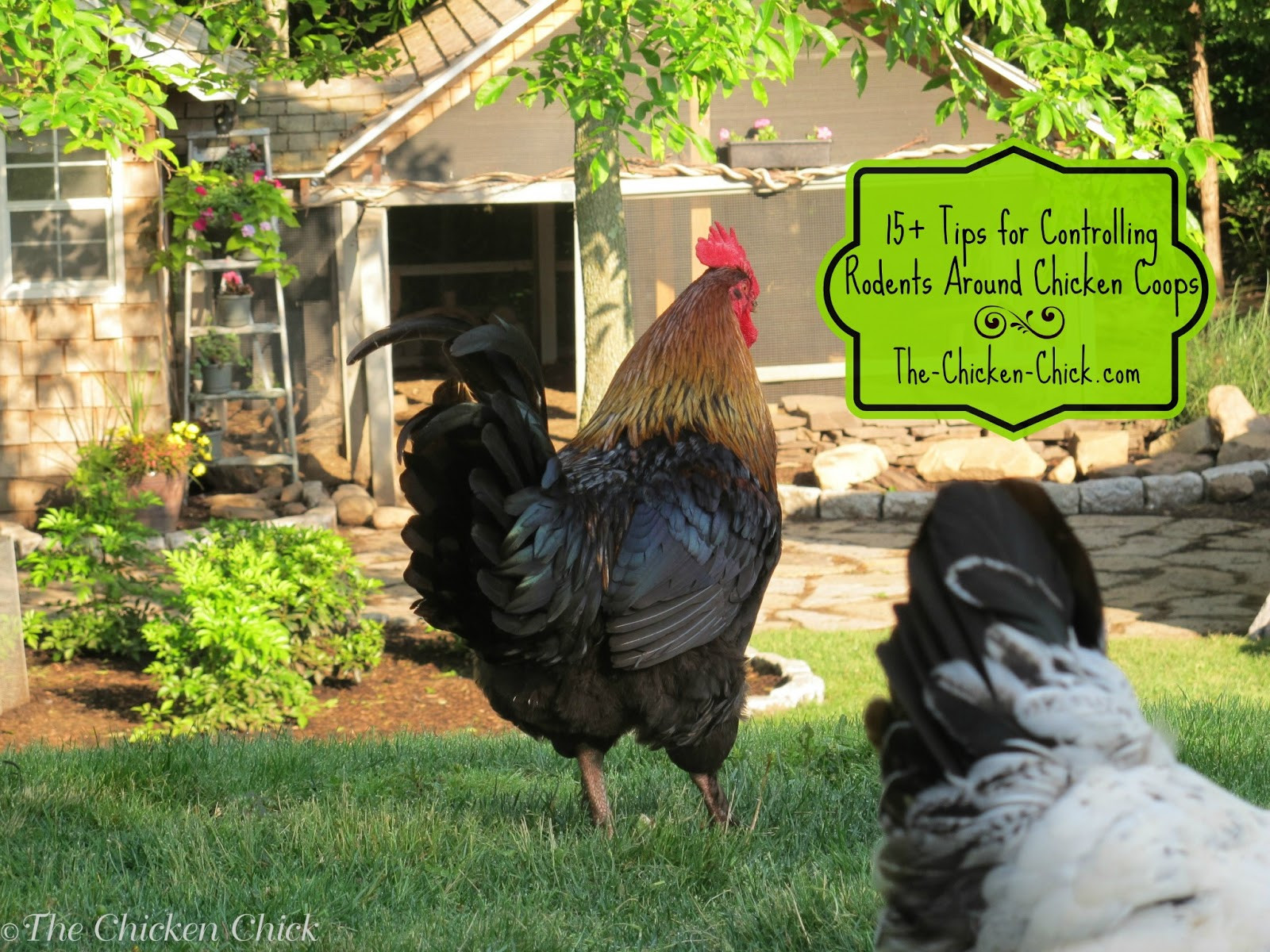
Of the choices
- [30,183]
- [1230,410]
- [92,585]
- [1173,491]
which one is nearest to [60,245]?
[30,183]

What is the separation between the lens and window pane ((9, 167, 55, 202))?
10.6m

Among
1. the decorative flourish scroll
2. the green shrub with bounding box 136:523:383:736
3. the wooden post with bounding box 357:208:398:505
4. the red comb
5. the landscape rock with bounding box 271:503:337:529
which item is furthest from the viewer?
the wooden post with bounding box 357:208:398:505

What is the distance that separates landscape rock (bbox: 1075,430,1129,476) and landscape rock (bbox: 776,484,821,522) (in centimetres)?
260

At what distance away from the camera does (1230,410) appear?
40.7 ft

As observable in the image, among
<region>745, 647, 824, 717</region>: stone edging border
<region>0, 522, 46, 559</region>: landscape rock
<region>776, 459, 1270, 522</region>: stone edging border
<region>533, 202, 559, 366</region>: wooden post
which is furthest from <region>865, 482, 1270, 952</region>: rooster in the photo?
<region>533, 202, 559, 366</region>: wooden post

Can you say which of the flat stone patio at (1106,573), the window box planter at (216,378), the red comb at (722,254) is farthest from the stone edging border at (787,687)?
the window box planter at (216,378)

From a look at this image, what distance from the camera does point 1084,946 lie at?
184 cm

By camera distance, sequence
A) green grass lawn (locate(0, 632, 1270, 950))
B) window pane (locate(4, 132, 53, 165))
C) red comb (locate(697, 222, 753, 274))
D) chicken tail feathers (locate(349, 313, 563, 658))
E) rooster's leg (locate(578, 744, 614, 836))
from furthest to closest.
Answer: window pane (locate(4, 132, 53, 165)) < red comb (locate(697, 222, 753, 274)) < rooster's leg (locate(578, 744, 614, 836)) < chicken tail feathers (locate(349, 313, 563, 658)) < green grass lawn (locate(0, 632, 1270, 950))

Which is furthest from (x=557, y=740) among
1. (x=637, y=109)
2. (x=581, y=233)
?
(x=581, y=233)

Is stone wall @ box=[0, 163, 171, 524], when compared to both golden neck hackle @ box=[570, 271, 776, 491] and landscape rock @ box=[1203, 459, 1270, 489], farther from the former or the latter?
landscape rock @ box=[1203, 459, 1270, 489]

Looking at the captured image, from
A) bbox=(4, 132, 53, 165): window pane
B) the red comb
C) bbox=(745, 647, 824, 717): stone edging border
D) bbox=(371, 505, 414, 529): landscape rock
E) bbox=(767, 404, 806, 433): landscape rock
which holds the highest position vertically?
bbox=(4, 132, 53, 165): window pane

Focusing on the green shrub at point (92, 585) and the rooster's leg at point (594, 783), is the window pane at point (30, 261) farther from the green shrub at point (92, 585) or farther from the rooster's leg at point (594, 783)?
the rooster's leg at point (594, 783)

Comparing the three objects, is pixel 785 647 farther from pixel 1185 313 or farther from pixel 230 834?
pixel 1185 313

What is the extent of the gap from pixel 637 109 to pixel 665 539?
107 inches
